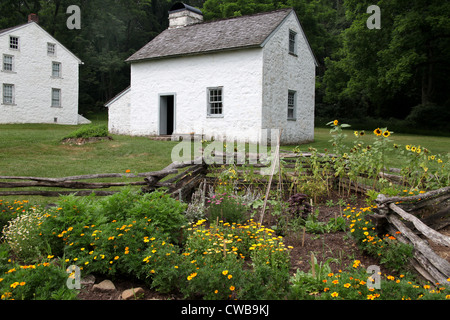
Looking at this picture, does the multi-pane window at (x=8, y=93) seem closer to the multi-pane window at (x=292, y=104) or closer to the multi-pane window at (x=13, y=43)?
the multi-pane window at (x=13, y=43)

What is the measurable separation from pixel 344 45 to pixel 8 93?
2429 centimetres

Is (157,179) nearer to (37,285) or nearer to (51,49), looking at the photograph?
(37,285)

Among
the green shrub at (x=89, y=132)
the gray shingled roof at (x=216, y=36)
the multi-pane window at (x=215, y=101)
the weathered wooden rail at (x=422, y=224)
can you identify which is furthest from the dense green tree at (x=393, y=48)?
the weathered wooden rail at (x=422, y=224)

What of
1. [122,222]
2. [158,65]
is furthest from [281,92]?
[122,222]

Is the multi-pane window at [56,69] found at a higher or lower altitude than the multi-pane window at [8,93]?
higher

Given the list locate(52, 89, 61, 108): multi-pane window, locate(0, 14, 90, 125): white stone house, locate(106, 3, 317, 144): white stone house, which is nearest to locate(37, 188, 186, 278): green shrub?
locate(106, 3, 317, 144): white stone house

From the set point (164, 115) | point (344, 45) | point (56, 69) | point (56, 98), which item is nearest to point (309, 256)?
point (164, 115)

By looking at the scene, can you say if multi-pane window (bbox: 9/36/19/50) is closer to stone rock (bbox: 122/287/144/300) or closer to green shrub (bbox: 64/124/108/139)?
green shrub (bbox: 64/124/108/139)

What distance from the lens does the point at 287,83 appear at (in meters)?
17.6

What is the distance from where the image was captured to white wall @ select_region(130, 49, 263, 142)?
16.2 metres

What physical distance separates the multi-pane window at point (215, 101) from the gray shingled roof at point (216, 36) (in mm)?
1784

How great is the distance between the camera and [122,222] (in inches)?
168

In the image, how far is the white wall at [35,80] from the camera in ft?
89.7

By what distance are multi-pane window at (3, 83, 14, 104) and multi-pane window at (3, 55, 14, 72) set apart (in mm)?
1138
